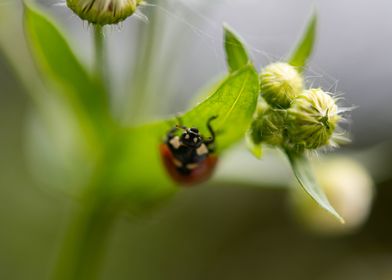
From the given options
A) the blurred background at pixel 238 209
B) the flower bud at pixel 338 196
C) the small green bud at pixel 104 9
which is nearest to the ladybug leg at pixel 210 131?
the small green bud at pixel 104 9

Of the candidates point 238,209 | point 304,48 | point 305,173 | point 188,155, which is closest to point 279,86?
point 305,173

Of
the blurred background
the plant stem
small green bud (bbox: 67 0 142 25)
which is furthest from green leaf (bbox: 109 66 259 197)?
the blurred background

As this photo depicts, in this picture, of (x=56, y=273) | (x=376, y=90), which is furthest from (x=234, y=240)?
(x=56, y=273)

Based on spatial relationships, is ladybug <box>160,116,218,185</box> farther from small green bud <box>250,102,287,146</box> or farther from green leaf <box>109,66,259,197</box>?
small green bud <box>250,102,287,146</box>

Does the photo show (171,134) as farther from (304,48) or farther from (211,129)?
(304,48)

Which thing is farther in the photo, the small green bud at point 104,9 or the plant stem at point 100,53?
the plant stem at point 100,53

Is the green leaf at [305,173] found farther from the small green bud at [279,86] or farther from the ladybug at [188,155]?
the ladybug at [188,155]

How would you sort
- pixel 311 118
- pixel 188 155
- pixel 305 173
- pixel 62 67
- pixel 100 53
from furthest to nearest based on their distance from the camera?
pixel 62 67 → pixel 188 155 → pixel 100 53 → pixel 305 173 → pixel 311 118
